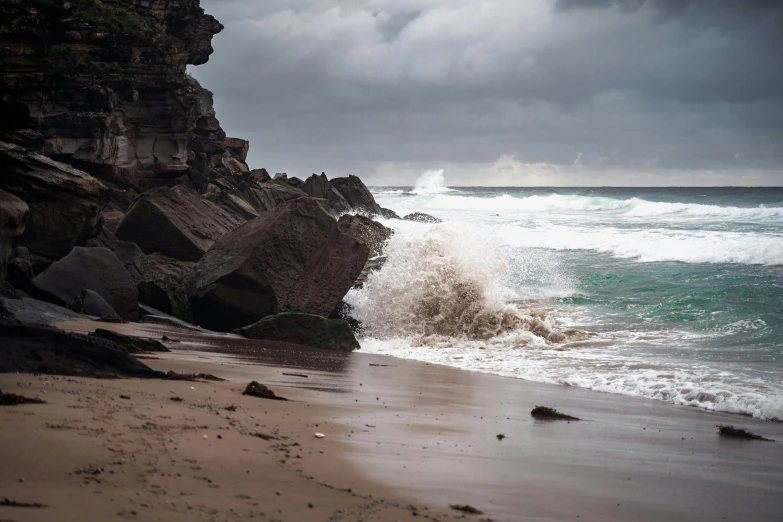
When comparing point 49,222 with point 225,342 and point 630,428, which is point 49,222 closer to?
point 225,342

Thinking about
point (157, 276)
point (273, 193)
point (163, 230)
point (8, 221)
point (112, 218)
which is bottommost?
point (157, 276)

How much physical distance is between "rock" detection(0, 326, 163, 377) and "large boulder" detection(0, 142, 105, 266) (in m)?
6.36

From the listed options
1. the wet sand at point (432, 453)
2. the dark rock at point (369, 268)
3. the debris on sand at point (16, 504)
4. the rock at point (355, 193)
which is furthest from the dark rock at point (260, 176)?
the debris on sand at point (16, 504)

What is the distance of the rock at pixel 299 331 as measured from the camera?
36.4 feet

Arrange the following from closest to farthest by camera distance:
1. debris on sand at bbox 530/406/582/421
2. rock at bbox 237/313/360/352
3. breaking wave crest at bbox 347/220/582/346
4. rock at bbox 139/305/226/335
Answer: debris on sand at bbox 530/406/582/421 → rock at bbox 237/313/360/352 → rock at bbox 139/305/226/335 → breaking wave crest at bbox 347/220/582/346

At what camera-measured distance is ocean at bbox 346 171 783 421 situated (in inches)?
378

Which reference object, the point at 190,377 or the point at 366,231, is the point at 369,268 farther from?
the point at 190,377

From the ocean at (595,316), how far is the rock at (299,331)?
0.88 m

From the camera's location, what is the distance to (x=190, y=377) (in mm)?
6672

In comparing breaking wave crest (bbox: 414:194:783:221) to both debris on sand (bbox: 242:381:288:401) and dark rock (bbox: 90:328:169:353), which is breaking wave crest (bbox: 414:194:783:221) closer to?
dark rock (bbox: 90:328:169:353)

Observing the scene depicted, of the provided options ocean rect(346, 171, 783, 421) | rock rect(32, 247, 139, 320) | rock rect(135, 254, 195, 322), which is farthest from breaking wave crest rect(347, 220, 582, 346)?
rock rect(32, 247, 139, 320)

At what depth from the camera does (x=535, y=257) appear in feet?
87.0

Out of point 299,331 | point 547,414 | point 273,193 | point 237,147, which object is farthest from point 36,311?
point 237,147

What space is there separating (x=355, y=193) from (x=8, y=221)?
29.2 meters
